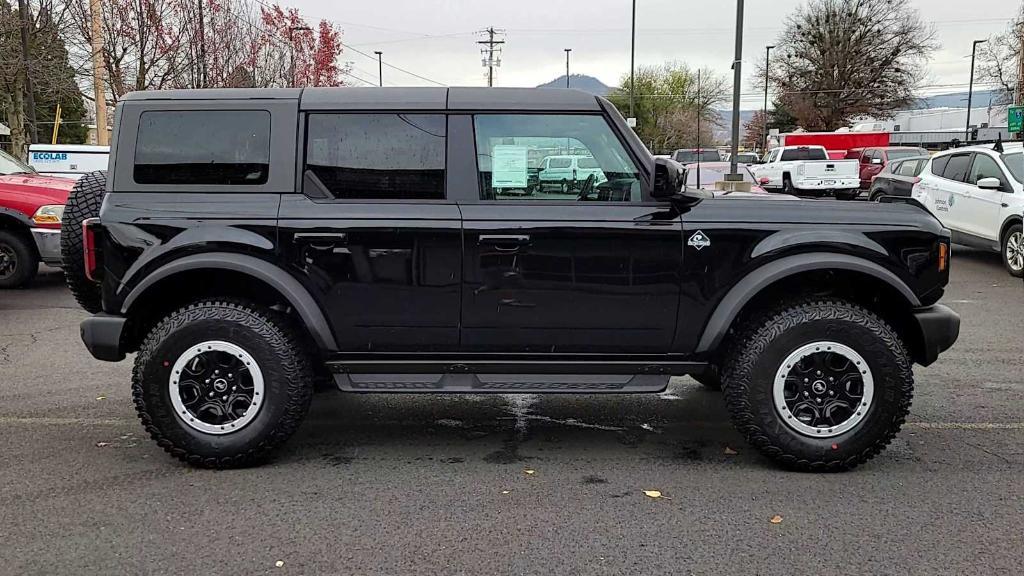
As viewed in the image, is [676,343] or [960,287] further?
[960,287]

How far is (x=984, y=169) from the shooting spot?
468 inches

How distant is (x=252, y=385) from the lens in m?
4.35

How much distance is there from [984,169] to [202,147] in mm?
11063

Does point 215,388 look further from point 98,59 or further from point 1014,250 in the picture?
point 98,59

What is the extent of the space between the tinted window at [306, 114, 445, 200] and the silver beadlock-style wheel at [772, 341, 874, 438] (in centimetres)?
196

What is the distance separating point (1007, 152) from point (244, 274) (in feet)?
36.3

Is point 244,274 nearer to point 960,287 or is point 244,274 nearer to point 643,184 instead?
point 643,184

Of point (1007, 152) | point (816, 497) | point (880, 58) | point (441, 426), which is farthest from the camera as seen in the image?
point (880, 58)

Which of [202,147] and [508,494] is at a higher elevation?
[202,147]

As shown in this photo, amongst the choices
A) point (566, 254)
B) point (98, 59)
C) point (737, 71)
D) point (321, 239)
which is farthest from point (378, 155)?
point (98, 59)

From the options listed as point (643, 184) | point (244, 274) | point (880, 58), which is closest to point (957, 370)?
point (643, 184)

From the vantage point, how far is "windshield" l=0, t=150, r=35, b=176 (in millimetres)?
11141

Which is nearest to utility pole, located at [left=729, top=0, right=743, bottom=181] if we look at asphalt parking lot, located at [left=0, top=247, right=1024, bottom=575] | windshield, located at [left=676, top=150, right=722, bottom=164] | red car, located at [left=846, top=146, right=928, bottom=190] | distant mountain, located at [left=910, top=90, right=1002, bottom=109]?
windshield, located at [left=676, top=150, right=722, bottom=164]

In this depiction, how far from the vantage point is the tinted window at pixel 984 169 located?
37.8ft
